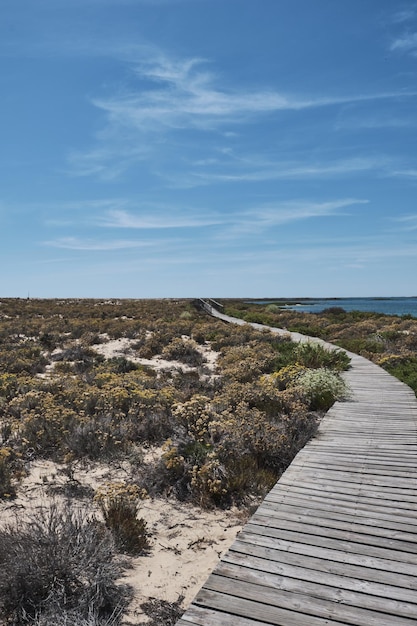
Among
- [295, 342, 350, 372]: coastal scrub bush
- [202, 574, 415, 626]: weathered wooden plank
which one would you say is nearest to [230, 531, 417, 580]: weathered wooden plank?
[202, 574, 415, 626]: weathered wooden plank

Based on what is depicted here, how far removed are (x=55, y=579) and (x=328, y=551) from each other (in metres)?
2.25

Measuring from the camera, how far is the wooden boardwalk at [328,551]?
9.97 ft

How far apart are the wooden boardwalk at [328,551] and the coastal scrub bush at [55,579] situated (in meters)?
0.98

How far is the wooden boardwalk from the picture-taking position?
304cm

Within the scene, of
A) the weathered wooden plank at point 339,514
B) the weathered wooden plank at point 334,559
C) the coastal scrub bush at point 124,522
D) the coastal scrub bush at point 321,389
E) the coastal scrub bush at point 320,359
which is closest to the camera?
the weathered wooden plank at point 334,559

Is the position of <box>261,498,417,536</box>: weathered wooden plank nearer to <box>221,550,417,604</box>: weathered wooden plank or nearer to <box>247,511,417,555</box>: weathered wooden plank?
<box>247,511,417,555</box>: weathered wooden plank

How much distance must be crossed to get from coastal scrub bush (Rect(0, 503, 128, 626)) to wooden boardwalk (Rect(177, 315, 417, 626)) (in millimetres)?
978

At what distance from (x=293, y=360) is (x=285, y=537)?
10.1 metres

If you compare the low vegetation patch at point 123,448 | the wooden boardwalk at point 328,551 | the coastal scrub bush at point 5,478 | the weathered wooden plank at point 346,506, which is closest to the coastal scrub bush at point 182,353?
the low vegetation patch at point 123,448

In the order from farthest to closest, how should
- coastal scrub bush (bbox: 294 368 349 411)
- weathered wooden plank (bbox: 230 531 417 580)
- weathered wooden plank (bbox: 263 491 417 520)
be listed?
coastal scrub bush (bbox: 294 368 349 411)
weathered wooden plank (bbox: 263 491 417 520)
weathered wooden plank (bbox: 230 531 417 580)

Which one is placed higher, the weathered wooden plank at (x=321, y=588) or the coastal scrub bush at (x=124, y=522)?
the weathered wooden plank at (x=321, y=588)

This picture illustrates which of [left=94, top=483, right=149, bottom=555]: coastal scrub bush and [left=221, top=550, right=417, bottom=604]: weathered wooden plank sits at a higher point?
[left=221, top=550, right=417, bottom=604]: weathered wooden plank

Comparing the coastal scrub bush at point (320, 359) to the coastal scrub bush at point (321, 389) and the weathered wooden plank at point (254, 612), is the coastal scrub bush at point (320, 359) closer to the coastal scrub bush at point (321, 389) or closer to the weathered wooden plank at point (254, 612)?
the coastal scrub bush at point (321, 389)

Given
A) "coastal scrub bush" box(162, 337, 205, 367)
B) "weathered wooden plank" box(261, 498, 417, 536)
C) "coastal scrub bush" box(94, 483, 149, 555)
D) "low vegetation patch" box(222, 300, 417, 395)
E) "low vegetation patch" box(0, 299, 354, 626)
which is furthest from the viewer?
"coastal scrub bush" box(162, 337, 205, 367)
